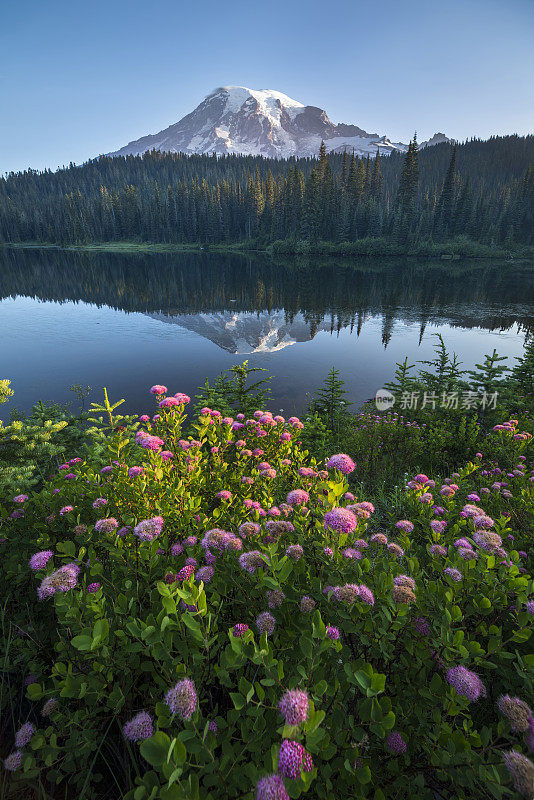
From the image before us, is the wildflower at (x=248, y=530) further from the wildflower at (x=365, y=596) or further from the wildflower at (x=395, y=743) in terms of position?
the wildflower at (x=395, y=743)

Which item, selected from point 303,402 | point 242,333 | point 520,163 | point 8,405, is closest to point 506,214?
point 520,163

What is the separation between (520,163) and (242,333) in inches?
7775

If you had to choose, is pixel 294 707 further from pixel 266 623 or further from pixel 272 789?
pixel 266 623

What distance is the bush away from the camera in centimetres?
153

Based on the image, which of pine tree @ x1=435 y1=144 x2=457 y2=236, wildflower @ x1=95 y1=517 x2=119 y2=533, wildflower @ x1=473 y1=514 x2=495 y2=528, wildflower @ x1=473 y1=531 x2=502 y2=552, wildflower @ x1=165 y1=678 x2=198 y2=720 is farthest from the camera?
pine tree @ x1=435 y1=144 x2=457 y2=236

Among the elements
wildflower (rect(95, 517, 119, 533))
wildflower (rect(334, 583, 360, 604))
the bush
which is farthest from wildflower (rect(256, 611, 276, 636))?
wildflower (rect(95, 517, 119, 533))

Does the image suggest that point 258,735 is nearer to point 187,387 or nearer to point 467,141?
point 187,387

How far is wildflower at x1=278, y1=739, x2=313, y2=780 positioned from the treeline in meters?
91.5

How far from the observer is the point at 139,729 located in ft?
5.97

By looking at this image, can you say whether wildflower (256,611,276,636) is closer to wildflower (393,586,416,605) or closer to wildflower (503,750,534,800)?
wildflower (393,586,416,605)

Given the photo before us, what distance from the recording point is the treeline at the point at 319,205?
8256 cm

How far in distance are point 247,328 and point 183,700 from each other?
76.6 feet

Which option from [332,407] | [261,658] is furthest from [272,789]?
[332,407]

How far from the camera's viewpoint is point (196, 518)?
3.33 m
